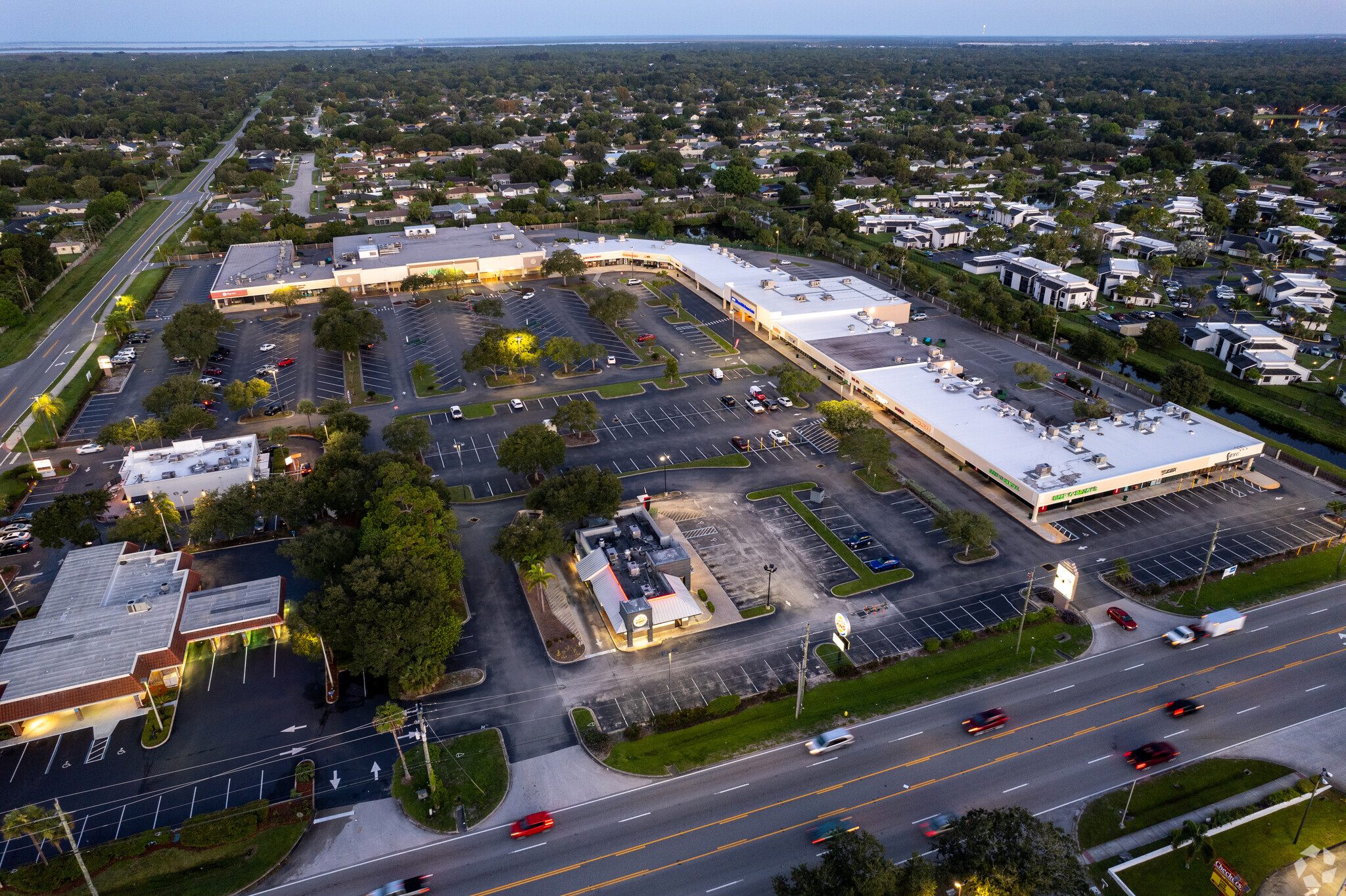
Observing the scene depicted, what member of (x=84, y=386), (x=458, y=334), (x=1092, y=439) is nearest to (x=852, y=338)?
(x=1092, y=439)

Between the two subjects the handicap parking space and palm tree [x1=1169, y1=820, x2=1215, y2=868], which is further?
the handicap parking space

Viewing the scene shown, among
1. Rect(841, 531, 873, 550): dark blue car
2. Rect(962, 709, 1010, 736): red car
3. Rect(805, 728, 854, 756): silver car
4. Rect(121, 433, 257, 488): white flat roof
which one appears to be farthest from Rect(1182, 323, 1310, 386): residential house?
Rect(121, 433, 257, 488): white flat roof

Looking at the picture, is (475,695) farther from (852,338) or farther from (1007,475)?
(852,338)

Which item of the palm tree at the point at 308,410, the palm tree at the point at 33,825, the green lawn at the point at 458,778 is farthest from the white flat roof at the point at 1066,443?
the palm tree at the point at 33,825

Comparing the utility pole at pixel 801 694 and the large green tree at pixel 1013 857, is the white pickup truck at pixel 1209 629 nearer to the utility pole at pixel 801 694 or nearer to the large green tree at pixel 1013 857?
the large green tree at pixel 1013 857

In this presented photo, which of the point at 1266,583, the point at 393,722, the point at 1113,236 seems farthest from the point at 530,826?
the point at 1113,236

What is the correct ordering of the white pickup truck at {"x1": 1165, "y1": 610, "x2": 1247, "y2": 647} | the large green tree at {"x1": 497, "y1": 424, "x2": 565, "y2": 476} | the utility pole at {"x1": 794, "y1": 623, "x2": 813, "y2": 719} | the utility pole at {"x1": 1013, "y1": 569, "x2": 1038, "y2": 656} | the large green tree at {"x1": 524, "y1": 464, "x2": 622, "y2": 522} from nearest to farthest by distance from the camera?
the utility pole at {"x1": 794, "y1": 623, "x2": 813, "y2": 719}, the utility pole at {"x1": 1013, "y1": 569, "x2": 1038, "y2": 656}, the white pickup truck at {"x1": 1165, "y1": 610, "x2": 1247, "y2": 647}, the large green tree at {"x1": 524, "y1": 464, "x2": 622, "y2": 522}, the large green tree at {"x1": 497, "y1": 424, "x2": 565, "y2": 476}

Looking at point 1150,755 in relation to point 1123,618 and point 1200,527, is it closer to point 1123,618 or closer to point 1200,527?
point 1123,618

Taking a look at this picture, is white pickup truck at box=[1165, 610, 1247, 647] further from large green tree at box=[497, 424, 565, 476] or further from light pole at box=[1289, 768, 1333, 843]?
large green tree at box=[497, 424, 565, 476]
